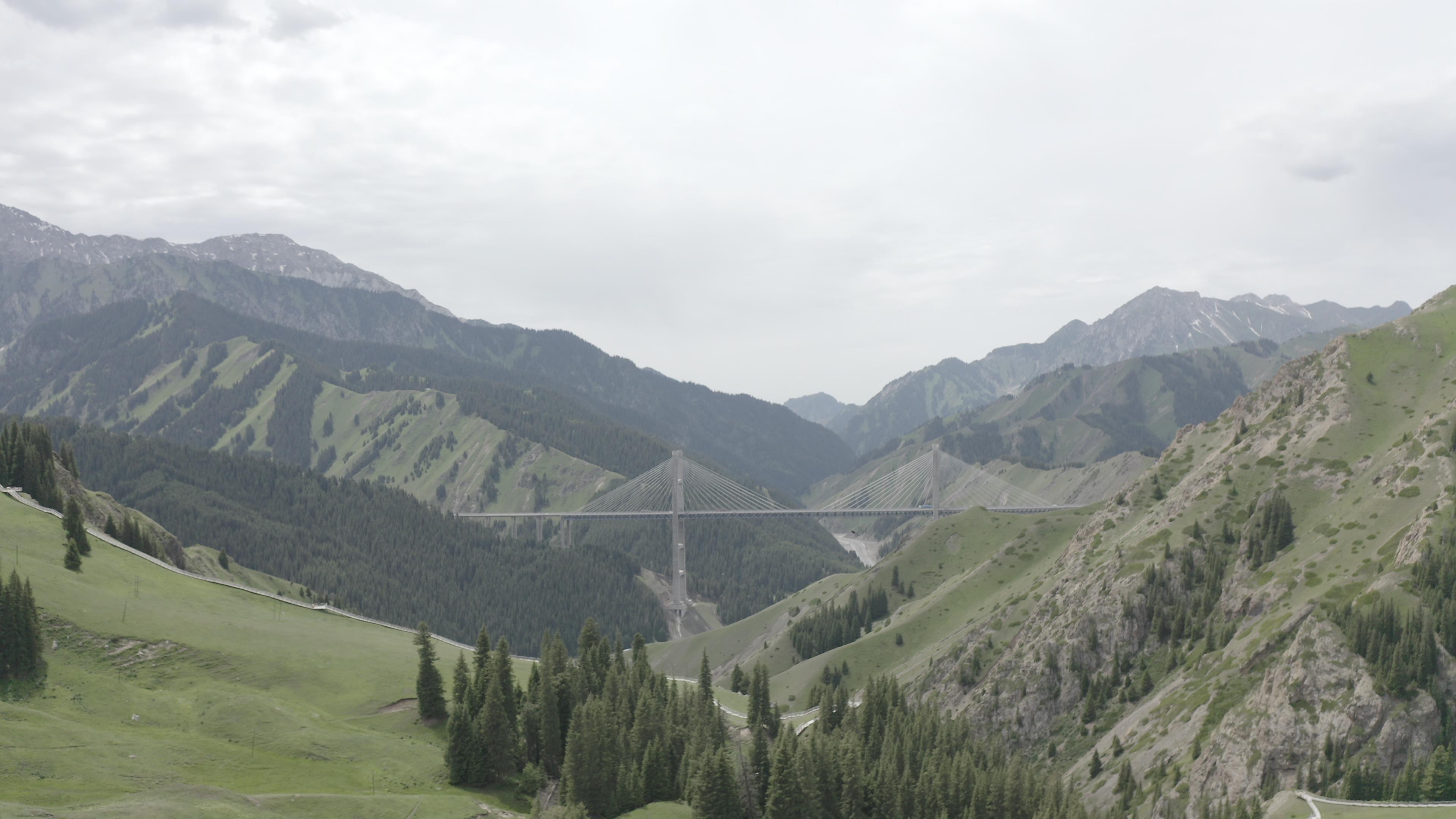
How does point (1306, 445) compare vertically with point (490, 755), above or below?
above

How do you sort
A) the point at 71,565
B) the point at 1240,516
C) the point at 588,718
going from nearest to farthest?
the point at 588,718 → the point at 71,565 → the point at 1240,516

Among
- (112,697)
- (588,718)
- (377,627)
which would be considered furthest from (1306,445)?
(112,697)

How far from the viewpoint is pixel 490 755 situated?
82188 mm

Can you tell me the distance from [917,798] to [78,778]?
6775cm

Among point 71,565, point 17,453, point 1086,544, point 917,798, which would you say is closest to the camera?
point 917,798

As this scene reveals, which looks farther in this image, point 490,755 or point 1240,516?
point 1240,516

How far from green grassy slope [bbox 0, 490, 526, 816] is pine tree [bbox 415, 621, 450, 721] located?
5.37 ft

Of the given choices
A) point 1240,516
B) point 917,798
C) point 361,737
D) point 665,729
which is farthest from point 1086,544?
point 361,737

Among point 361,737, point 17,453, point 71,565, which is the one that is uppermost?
point 17,453

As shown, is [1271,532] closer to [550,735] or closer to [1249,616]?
[1249,616]

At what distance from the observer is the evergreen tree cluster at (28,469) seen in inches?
4855

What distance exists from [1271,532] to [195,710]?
131m

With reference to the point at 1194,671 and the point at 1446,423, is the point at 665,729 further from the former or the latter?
the point at 1446,423

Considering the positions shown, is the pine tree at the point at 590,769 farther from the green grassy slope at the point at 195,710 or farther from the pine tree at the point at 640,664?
the pine tree at the point at 640,664
